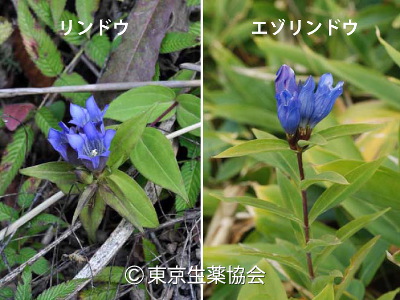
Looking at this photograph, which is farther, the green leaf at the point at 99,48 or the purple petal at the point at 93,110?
the green leaf at the point at 99,48

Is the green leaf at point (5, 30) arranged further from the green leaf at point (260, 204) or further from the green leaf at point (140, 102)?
Answer: the green leaf at point (260, 204)

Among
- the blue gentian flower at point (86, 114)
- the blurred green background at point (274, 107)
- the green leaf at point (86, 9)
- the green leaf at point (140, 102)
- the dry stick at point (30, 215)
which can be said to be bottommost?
the blurred green background at point (274, 107)

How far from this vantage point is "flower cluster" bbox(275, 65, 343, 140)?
2.28 ft

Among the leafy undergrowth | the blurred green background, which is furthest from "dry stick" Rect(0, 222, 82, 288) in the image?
the blurred green background

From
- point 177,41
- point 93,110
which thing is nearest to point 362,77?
point 177,41

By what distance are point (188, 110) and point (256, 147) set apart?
0.28 metres

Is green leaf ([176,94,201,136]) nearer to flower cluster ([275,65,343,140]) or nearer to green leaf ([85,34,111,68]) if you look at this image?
green leaf ([85,34,111,68])

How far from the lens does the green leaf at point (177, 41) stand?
1.00 meters

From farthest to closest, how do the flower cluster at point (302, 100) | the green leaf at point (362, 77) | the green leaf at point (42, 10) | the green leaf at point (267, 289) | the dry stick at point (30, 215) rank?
the green leaf at point (362, 77) < the green leaf at point (42, 10) < the dry stick at point (30, 215) < the green leaf at point (267, 289) < the flower cluster at point (302, 100)

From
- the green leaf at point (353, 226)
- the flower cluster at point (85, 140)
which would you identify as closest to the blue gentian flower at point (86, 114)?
the flower cluster at point (85, 140)

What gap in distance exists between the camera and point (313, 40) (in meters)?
1.46

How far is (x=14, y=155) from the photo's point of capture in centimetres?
97

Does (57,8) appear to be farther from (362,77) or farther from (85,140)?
(362,77)

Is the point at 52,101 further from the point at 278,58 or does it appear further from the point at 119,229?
the point at 278,58
